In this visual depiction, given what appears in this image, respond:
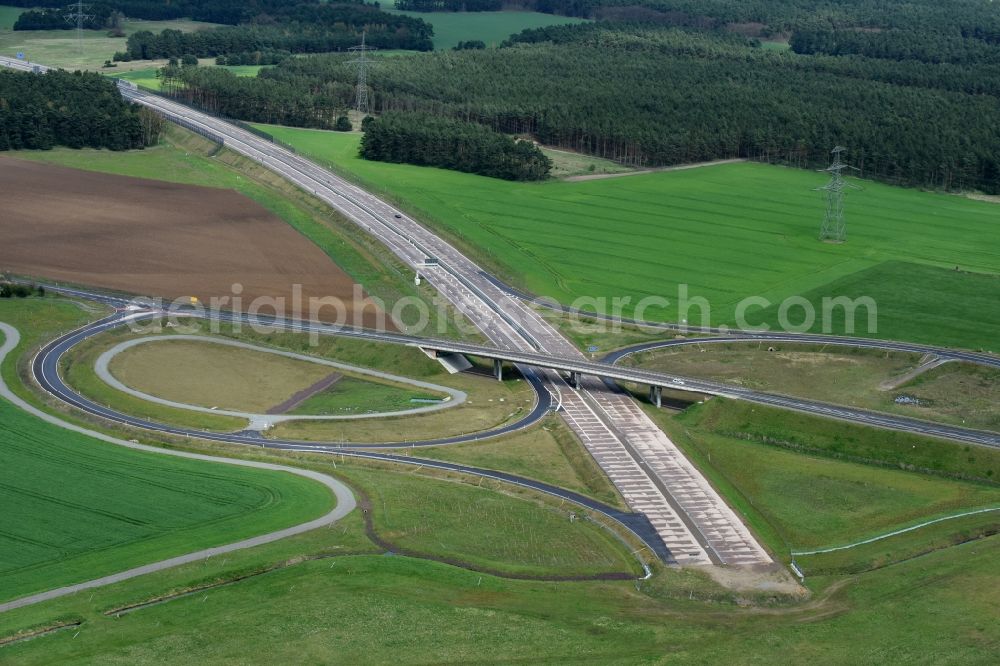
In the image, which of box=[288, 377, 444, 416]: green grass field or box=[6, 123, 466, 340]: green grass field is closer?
box=[288, 377, 444, 416]: green grass field

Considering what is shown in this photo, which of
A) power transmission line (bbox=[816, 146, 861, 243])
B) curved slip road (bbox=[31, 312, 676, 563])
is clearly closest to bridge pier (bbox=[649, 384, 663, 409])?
curved slip road (bbox=[31, 312, 676, 563])

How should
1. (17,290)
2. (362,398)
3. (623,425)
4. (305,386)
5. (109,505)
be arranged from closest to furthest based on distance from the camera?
(109,505) < (623,425) < (362,398) < (305,386) < (17,290)

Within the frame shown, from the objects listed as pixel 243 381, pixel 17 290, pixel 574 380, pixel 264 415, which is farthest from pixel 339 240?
pixel 264 415

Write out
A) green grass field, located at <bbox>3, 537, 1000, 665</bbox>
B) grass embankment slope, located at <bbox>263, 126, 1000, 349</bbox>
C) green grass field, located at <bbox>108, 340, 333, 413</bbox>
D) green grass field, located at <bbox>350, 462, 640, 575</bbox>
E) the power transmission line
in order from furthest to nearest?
the power transmission line
grass embankment slope, located at <bbox>263, 126, 1000, 349</bbox>
green grass field, located at <bbox>108, 340, 333, 413</bbox>
green grass field, located at <bbox>350, 462, 640, 575</bbox>
green grass field, located at <bbox>3, 537, 1000, 665</bbox>

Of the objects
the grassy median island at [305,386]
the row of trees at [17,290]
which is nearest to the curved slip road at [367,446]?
the grassy median island at [305,386]

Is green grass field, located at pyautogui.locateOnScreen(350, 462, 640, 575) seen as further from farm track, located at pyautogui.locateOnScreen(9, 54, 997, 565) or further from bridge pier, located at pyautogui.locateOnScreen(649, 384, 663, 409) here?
bridge pier, located at pyautogui.locateOnScreen(649, 384, 663, 409)

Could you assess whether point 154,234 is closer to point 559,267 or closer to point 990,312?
point 559,267

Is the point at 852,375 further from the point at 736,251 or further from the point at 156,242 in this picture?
the point at 156,242

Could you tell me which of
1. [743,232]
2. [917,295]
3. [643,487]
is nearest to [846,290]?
[917,295]
